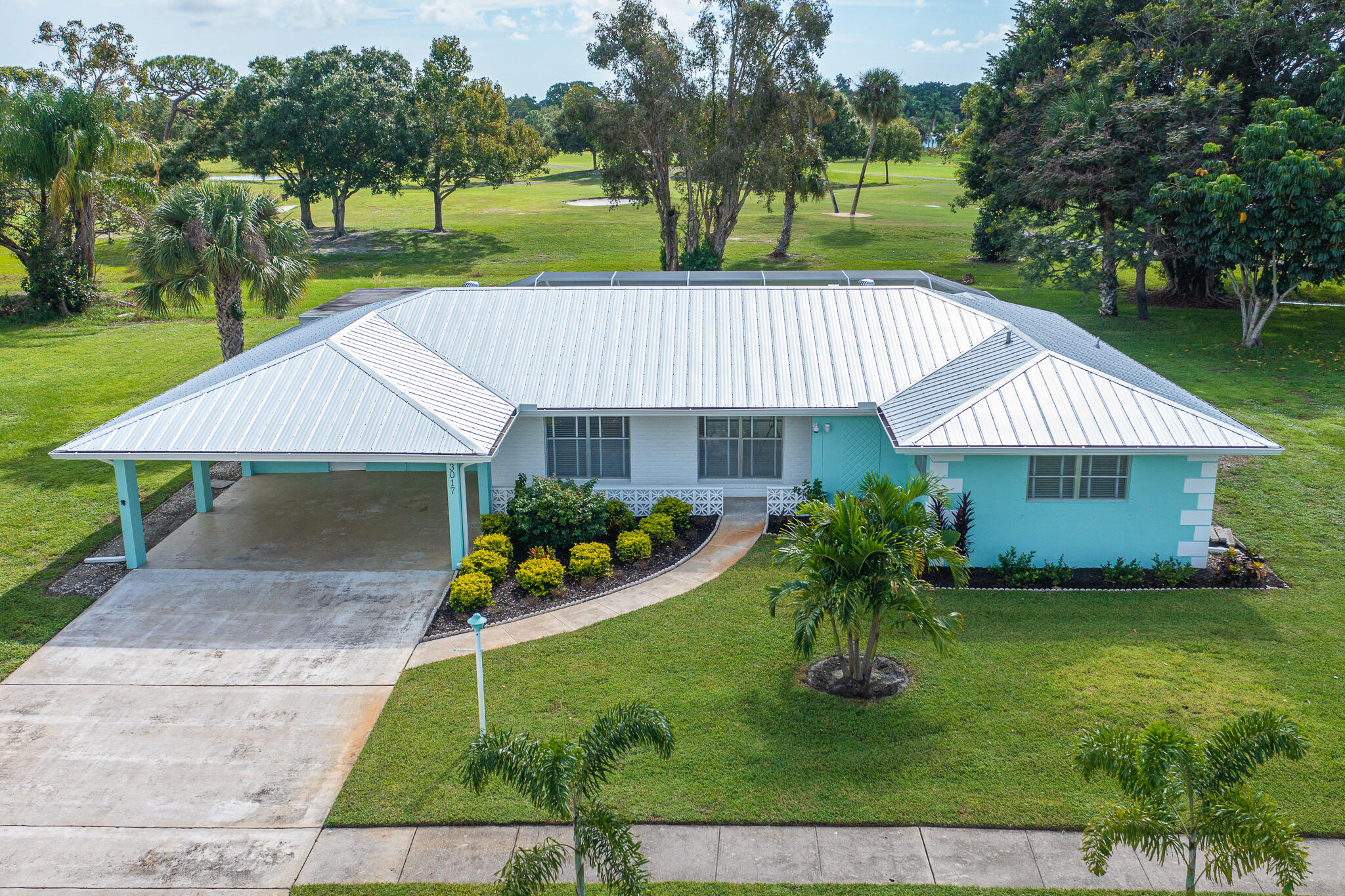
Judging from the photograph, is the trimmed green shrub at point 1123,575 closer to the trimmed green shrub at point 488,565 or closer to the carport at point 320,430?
the trimmed green shrub at point 488,565

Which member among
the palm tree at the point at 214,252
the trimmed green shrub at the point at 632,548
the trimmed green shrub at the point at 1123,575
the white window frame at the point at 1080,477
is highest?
the palm tree at the point at 214,252

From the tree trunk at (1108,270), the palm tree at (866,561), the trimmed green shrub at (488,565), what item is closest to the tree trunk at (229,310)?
the trimmed green shrub at (488,565)

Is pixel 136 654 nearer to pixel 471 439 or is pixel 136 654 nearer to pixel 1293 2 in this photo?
pixel 471 439

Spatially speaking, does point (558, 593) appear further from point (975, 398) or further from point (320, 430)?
point (975, 398)

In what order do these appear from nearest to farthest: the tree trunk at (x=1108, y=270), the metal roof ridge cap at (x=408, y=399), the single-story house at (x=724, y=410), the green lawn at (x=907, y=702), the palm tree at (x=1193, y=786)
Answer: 1. the palm tree at (x=1193, y=786)
2. the green lawn at (x=907, y=702)
3. the metal roof ridge cap at (x=408, y=399)
4. the single-story house at (x=724, y=410)
5. the tree trunk at (x=1108, y=270)

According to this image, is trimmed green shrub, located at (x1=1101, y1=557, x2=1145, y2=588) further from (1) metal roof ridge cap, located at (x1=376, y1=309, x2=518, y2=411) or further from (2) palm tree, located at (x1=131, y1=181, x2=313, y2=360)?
(2) palm tree, located at (x1=131, y1=181, x2=313, y2=360)

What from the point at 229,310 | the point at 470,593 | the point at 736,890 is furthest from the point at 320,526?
the point at 736,890
